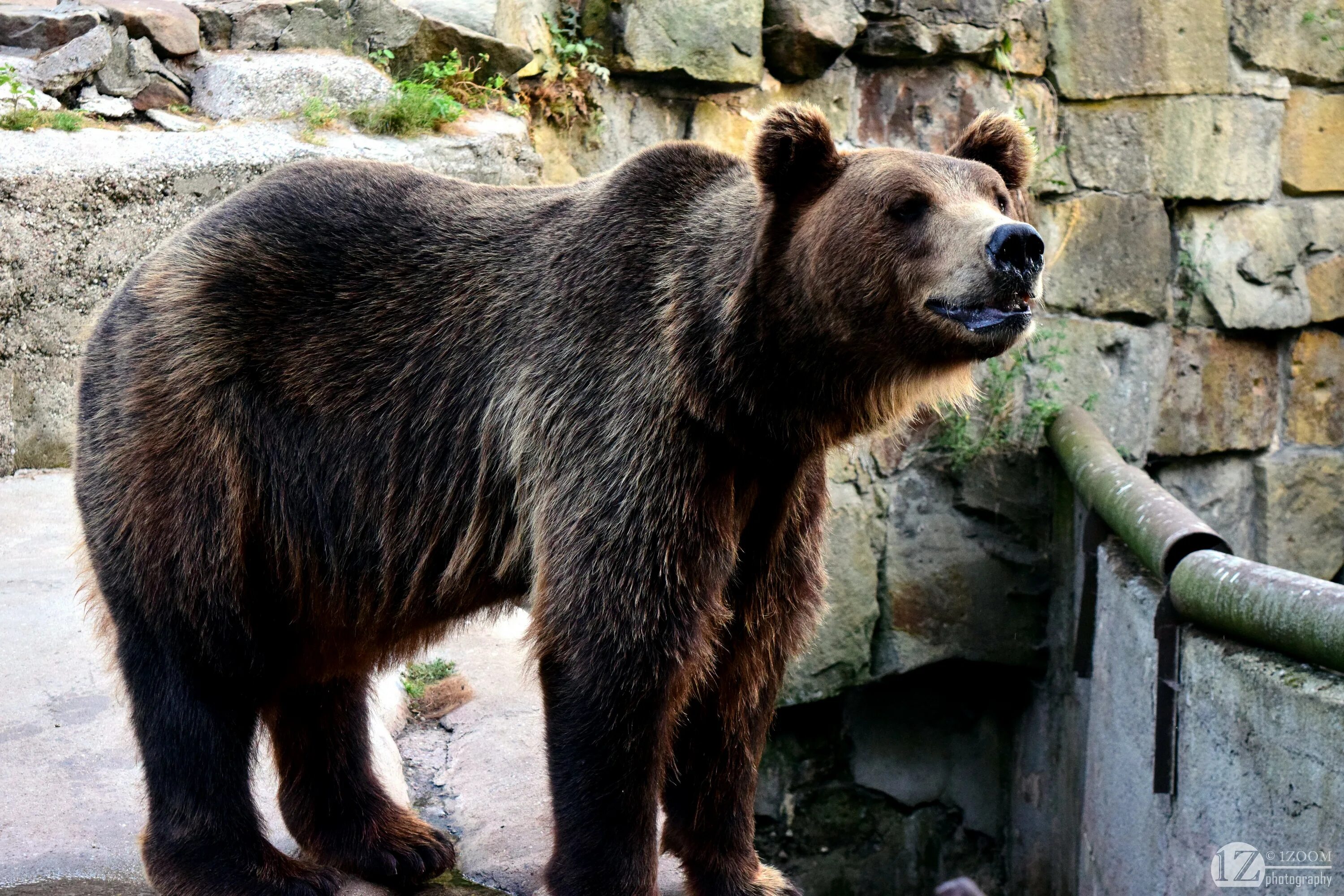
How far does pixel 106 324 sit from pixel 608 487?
1.45 meters

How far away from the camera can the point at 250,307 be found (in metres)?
3.34

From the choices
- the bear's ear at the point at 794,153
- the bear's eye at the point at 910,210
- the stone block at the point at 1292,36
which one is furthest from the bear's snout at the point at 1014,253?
the stone block at the point at 1292,36

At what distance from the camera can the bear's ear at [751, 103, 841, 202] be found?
10.2 ft

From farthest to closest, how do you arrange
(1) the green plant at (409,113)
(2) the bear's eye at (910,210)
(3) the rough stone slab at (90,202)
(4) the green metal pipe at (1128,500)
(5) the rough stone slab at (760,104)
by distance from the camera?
(5) the rough stone slab at (760,104) < (1) the green plant at (409,113) < (3) the rough stone slab at (90,202) < (4) the green metal pipe at (1128,500) < (2) the bear's eye at (910,210)

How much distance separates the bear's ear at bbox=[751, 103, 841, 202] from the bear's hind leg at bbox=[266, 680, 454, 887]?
184 cm

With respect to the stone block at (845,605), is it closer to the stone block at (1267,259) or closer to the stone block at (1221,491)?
the stone block at (1221,491)

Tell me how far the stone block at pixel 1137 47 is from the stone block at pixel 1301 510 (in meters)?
2.40

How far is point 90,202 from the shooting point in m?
5.99

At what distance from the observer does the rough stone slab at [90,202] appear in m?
5.95

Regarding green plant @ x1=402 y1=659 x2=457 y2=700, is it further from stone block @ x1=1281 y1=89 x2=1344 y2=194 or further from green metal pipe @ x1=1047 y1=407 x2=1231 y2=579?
stone block @ x1=1281 y1=89 x2=1344 y2=194

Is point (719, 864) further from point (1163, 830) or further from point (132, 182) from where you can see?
point (132, 182)

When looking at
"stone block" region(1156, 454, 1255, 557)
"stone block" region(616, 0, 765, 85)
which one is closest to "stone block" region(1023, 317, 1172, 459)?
"stone block" region(1156, 454, 1255, 557)

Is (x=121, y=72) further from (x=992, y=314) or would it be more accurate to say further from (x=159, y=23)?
(x=992, y=314)

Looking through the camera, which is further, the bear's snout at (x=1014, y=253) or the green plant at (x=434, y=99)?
the green plant at (x=434, y=99)
